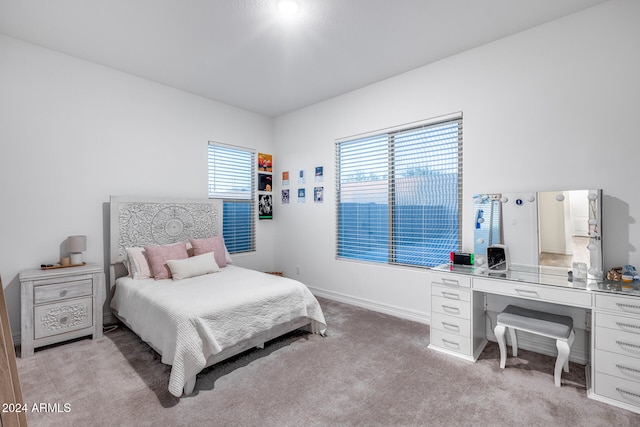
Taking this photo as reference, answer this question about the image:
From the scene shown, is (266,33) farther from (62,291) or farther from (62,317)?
(62,317)

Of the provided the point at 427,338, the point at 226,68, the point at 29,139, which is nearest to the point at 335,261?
the point at 427,338

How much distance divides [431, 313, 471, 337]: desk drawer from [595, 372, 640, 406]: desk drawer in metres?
0.84

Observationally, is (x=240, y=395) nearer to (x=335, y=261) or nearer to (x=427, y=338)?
(x=427, y=338)

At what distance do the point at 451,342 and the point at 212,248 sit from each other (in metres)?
2.89

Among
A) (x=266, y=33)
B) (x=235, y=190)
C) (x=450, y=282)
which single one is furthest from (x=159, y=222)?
(x=450, y=282)

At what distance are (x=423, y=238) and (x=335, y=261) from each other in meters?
1.33

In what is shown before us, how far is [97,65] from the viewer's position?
11.1ft

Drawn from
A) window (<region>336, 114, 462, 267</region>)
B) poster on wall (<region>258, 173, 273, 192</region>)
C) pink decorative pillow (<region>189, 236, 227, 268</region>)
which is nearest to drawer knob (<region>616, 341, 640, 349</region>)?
window (<region>336, 114, 462, 267</region>)

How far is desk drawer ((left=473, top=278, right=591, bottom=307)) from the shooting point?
7.04 ft

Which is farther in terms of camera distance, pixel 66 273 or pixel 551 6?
pixel 66 273

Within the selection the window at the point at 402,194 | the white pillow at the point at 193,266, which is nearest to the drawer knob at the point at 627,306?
the window at the point at 402,194

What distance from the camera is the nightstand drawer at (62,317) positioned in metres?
2.73

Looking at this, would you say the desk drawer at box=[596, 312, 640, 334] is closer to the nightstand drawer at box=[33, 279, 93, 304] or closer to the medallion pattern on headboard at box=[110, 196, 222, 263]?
the medallion pattern on headboard at box=[110, 196, 222, 263]

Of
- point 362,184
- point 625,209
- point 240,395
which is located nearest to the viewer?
point 240,395
